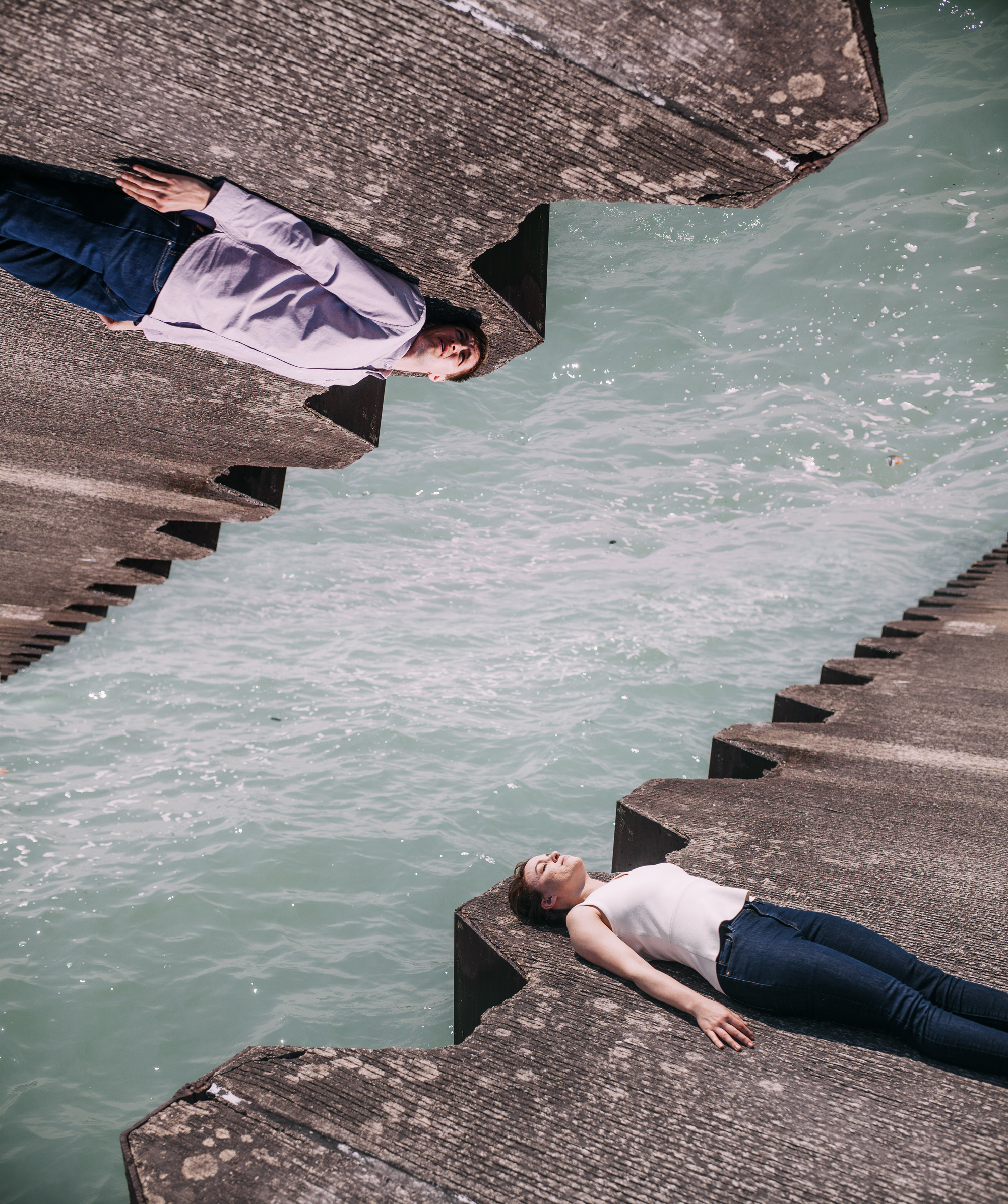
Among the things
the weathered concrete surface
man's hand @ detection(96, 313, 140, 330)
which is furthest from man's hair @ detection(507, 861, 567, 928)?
man's hand @ detection(96, 313, 140, 330)

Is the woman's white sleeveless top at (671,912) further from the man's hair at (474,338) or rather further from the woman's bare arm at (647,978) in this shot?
the man's hair at (474,338)

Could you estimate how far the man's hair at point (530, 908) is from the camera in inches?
106

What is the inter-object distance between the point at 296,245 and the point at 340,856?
8.07m

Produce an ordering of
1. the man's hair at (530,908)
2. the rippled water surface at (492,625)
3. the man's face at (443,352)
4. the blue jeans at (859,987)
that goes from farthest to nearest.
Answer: the rippled water surface at (492,625) → the man's hair at (530,908) → the man's face at (443,352) → the blue jeans at (859,987)

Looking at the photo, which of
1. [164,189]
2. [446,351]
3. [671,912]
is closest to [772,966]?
[671,912]

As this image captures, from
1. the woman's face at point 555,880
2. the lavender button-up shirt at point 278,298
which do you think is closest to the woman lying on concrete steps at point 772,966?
the woman's face at point 555,880

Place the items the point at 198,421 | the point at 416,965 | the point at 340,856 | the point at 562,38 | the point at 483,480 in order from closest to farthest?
the point at 562,38 → the point at 198,421 → the point at 416,965 → the point at 340,856 → the point at 483,480

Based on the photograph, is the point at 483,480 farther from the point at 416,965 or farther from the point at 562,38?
the point at 562,38

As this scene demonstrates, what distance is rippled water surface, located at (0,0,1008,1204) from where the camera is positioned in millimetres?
7008

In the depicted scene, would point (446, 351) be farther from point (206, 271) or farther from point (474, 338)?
point (206, 271)

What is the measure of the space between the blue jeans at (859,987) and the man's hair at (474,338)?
7.01 feet

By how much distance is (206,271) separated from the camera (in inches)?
83.7

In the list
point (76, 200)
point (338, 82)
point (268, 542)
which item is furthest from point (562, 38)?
point (268, 542)

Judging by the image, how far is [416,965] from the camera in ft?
24.1
